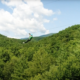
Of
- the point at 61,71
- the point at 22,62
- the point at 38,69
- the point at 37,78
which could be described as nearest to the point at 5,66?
the point at 22,62

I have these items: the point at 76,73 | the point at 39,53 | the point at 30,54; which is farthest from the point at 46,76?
the point at 30,54

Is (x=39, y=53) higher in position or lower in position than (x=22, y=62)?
higher

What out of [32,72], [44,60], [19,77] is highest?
[44,60]

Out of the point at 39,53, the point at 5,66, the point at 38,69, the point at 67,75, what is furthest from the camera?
the point at 5,66

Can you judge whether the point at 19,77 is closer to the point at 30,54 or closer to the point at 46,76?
the point at 46,76

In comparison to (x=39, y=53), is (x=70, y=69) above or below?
below

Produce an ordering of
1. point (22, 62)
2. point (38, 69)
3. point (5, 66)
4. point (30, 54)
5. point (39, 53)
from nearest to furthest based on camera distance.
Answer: point (38, 69), point (39, 53), point (22, 62), point (5, 66), point (30, 54)

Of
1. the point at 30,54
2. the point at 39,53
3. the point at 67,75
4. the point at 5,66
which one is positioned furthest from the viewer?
the point at 30,54

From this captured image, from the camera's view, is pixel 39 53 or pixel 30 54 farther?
pixel 30 54

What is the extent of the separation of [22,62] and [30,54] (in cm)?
1501

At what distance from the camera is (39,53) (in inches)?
1222

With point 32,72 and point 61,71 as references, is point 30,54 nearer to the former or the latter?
point 32,72

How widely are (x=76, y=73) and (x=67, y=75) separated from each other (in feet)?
5.40

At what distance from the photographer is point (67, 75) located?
22.4 meters
